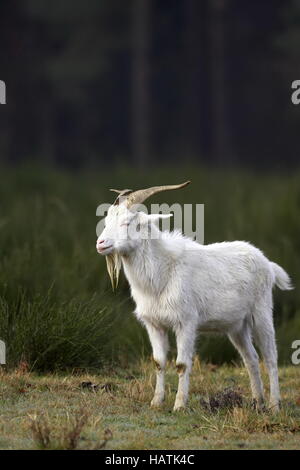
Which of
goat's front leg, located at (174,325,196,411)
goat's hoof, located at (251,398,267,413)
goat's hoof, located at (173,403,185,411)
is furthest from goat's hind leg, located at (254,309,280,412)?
goat's hoof, located at (173,403,185,411)

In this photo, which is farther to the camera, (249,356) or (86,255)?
(86,255)

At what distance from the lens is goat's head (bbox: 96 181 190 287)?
7.67m

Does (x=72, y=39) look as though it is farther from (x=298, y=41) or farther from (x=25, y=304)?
(x=25, y=304)

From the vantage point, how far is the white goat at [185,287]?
25.8ft

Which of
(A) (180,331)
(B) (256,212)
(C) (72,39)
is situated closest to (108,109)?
(C) (72,39)

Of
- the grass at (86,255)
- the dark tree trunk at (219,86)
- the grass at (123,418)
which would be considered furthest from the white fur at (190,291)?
the dark tree trunk at (219,86)

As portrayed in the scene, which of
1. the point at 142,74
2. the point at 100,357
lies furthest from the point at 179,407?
the point at 142,74

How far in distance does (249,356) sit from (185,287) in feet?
3.24

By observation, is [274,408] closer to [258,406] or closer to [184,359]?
[258,406]

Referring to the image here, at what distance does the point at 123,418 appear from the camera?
7.57 meters

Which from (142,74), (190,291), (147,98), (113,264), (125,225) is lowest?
(190,291)

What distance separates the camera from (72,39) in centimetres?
3831

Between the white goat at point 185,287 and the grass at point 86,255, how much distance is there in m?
1.23
